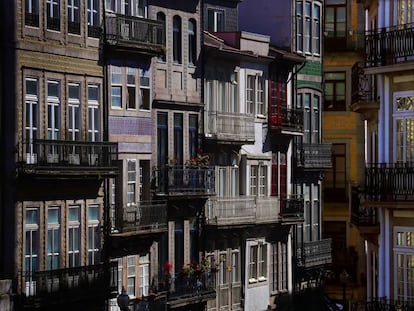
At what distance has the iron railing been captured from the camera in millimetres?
47844

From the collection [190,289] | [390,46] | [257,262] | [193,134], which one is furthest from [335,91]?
[390,46]

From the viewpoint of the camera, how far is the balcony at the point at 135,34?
52312 millimetres

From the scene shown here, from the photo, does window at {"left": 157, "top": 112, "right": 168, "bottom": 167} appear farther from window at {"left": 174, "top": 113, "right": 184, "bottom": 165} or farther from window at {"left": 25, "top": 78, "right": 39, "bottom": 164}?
window at {"left": 25, "top": 78, "right": 39, "bottom": 164}

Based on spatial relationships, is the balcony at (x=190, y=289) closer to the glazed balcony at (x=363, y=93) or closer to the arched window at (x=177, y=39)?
the arched window at (x=177, y=39)

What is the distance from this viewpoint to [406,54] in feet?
140

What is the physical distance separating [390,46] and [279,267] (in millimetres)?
23196

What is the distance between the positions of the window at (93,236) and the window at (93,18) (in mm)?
5102

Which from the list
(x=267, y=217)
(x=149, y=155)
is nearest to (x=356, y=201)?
(x=149, y=155)

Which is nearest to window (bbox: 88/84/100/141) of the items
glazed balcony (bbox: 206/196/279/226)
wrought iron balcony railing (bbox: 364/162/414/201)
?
glazed balcony (bbox: 206/196/279/226)

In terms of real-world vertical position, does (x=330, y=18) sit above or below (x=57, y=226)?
above

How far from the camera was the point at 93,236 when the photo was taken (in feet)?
170

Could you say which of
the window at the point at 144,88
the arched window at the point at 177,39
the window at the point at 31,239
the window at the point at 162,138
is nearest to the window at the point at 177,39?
the arched window at the point at 177,39

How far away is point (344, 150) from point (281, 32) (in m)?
7.58

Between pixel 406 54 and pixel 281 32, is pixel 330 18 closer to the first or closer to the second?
pixel 281 32
